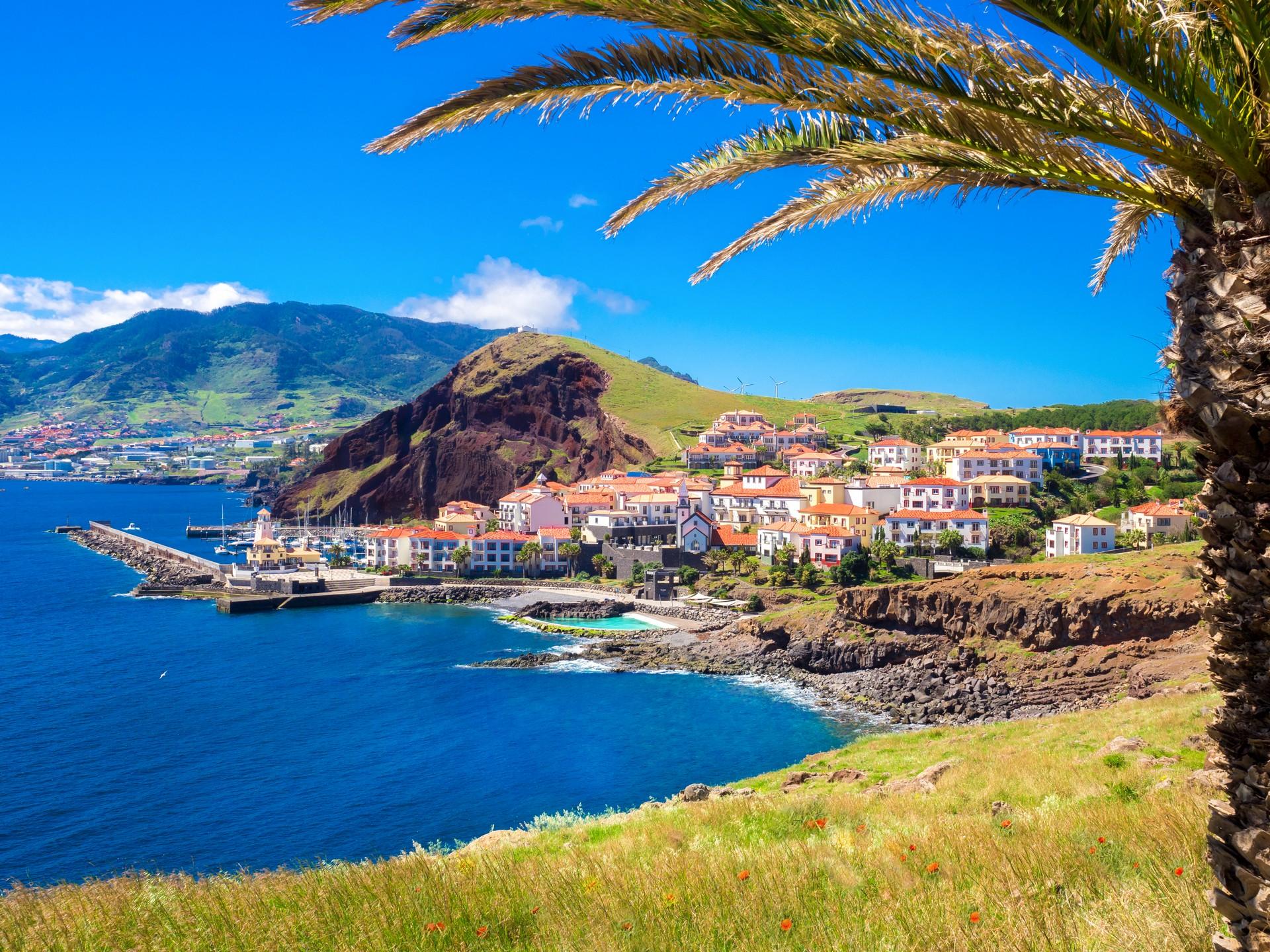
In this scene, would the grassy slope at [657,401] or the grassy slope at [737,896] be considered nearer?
the grassy slope at [737,896]

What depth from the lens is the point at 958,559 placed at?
62375mm

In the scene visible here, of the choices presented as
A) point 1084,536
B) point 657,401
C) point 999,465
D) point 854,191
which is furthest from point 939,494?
point 854,191

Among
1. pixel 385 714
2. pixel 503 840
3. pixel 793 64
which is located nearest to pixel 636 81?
pixel 793 64

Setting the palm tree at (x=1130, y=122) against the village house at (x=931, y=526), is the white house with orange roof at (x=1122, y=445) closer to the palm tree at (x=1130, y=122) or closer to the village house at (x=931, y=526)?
the village house at (x=931, y=526)

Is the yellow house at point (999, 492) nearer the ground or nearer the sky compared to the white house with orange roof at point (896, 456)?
nearer the ground

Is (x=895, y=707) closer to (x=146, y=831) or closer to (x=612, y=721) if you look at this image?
(x=612, y=721)

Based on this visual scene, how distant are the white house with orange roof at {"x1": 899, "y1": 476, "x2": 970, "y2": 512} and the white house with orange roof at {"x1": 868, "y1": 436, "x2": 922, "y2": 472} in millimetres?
13503

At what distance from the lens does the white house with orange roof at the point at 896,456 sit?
8819cm

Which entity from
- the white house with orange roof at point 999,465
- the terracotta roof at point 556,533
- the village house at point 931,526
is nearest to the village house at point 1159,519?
the village house at point 931,526

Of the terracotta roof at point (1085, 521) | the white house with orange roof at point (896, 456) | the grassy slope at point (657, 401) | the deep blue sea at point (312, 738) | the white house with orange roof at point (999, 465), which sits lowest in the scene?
the deep blue sea at point (312, 738)

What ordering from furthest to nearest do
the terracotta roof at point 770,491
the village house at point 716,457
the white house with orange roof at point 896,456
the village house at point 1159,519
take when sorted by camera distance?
the village house at point 716,457 → the white house with orange roof at point 896,456 → the terracotta roof at point 770,491 → the village house at point 1159,519

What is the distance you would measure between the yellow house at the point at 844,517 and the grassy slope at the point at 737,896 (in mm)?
60960

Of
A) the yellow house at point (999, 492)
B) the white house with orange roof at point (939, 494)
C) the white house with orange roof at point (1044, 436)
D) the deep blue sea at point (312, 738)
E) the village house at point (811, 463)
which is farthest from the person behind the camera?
the village house at point (811, 463)

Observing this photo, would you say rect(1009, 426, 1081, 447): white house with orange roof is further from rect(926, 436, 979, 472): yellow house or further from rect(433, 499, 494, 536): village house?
rect(433, 499, 494, 536): village house
